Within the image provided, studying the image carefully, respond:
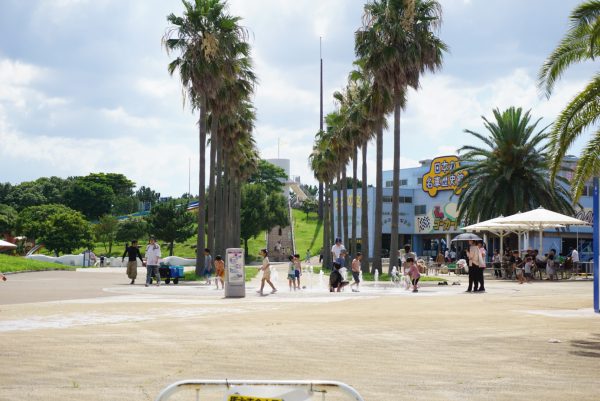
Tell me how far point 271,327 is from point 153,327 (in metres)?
2.05

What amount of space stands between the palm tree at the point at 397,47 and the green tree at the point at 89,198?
10423 cm

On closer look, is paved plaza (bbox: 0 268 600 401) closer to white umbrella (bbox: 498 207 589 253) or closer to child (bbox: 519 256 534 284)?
child (bbox: 519 256 534 284)

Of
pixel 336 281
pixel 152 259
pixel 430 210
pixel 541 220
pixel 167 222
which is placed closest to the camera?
pixel 336 281

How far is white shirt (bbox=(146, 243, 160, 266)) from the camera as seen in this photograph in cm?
2888

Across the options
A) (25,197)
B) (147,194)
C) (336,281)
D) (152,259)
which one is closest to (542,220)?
(336,281)

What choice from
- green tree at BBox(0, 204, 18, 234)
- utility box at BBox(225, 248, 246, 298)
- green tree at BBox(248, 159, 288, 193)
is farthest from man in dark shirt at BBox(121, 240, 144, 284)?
green tree at BBox(248, 159, 288, 193)

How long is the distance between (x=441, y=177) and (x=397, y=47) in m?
40.3

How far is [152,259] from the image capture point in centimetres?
2959

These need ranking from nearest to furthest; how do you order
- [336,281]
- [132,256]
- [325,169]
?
[336,281], [132,256], [325,169]

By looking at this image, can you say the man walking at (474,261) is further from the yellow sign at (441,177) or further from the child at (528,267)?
the yellow sign at (441,177)

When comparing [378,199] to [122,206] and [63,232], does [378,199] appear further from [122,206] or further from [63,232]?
[122,206]

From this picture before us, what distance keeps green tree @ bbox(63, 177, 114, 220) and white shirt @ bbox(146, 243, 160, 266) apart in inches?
4255

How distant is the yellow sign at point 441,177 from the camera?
74750 mm

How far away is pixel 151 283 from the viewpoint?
31109 mm
